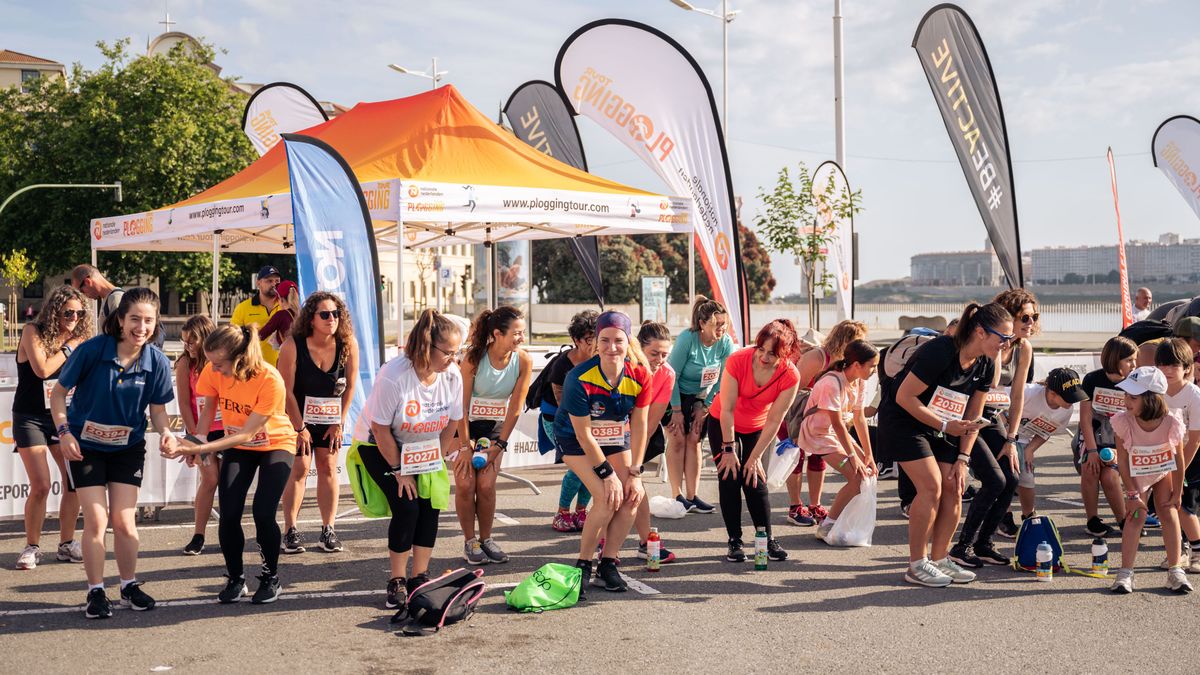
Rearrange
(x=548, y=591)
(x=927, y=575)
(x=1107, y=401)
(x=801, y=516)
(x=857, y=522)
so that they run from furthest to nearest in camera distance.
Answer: (x=801, y=516) < (x=857, y=522) < (x=1107, y=401) < (x=927, y=575) < (x=548, y=591)

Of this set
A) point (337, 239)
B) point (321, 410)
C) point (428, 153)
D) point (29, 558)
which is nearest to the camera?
point (29, 558)

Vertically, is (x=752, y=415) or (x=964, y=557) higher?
(x=752, y=415)

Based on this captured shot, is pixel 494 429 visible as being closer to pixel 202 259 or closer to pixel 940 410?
pixel 940 410

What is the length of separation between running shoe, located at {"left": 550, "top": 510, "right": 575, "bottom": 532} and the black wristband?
86.9 inches

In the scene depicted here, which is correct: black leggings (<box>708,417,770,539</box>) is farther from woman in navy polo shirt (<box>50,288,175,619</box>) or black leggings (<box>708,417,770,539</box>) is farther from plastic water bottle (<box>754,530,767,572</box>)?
woman in navy polo shirt (<box>50,288,175,619</box>)

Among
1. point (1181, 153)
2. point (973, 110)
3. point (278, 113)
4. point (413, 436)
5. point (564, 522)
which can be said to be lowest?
point (564, 522)

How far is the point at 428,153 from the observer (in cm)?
1234

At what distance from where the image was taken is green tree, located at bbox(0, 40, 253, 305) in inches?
1604

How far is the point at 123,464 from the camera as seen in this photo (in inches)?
216

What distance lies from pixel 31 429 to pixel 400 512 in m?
2.66

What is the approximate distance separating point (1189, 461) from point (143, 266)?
4081 cm

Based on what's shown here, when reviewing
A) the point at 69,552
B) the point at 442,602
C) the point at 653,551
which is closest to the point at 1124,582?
the point at 653,551

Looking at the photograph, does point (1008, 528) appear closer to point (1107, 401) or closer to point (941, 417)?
point (1107, 401)

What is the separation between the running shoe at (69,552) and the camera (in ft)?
22.2
